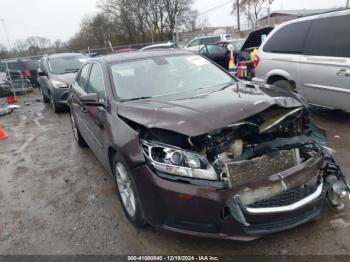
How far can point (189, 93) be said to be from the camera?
3.33 metres

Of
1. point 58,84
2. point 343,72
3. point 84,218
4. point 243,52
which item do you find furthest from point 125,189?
point 243,52

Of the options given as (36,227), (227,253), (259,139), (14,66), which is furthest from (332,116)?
(14,66)

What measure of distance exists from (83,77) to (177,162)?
9.85 feet

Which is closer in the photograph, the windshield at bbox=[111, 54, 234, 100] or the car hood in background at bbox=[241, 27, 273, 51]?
the windshield at bbox=[111, 54, 234, 100]

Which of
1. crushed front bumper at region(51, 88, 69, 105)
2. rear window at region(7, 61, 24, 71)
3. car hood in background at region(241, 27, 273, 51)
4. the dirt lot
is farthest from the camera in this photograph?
rear window at region(7, 61, 24, 71)

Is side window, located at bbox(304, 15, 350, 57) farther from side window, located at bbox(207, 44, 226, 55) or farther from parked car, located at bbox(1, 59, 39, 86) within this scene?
parked car, located at bbox(1, 59, 39, 86)

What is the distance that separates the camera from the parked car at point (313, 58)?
15.3ft

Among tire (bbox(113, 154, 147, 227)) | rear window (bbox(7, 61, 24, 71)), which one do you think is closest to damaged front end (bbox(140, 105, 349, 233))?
tire (bbox(113, 154, 147, 227))

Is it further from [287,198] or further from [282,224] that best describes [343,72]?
[282,224]

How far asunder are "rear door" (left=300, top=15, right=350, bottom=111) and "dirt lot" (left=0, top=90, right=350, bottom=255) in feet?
1.97

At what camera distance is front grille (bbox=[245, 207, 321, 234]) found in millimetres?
2301

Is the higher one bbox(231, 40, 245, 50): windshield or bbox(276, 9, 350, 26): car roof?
bbox(276, 9, 350, 26): car roof

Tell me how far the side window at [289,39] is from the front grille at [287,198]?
358 cm

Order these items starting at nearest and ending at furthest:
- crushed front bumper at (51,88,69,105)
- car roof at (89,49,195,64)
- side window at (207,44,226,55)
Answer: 1. car roof at (89,49,195,64)
2. crushed front bumper at (51,88,69,105)
3. side window at (207,44,226,55)
